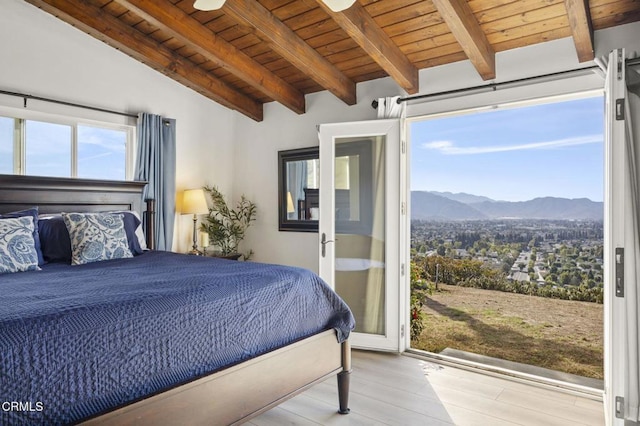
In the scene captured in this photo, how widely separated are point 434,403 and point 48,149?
3730mm

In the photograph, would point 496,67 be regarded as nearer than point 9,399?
No

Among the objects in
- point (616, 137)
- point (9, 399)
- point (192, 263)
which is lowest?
point (9, 399)

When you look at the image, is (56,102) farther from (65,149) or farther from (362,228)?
(362,228)

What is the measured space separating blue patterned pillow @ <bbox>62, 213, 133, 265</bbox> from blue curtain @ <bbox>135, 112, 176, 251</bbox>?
1006 millimetres

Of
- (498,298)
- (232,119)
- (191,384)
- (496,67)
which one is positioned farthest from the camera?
(232,119)

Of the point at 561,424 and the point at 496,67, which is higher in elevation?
the point at 496,67

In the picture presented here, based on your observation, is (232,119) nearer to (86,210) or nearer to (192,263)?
(86,210)

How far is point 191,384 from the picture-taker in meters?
1.78

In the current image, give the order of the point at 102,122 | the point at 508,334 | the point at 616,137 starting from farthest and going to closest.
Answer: the point at 508,334 < the point at 102,122 < the point at 616,137

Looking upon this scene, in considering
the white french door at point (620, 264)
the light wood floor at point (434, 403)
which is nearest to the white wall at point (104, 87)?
the light wood floor at point (434, 403)

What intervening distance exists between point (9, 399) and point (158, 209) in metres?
3.15

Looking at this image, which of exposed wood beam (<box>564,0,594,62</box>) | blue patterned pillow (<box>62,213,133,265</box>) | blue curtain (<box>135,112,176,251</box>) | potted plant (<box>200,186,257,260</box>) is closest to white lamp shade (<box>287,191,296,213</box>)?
potted plant (<box>200,186,257,260</box>)

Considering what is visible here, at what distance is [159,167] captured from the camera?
4352 millimetres

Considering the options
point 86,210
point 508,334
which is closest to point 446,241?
point 508,334
